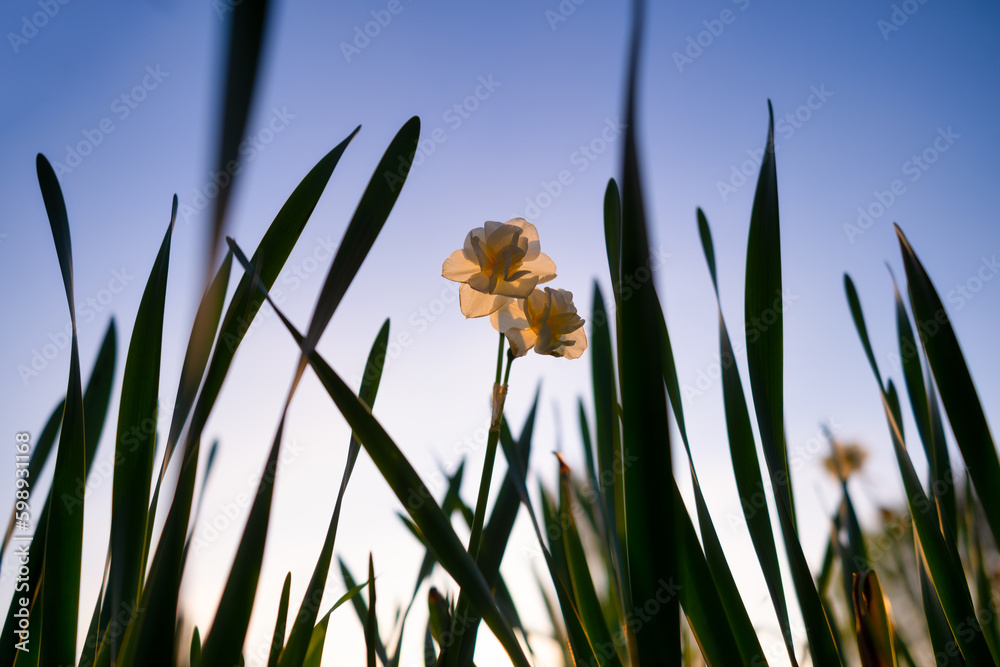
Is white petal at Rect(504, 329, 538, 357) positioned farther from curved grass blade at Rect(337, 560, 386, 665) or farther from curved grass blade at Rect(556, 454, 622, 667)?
curved grass blade at Rect(337, 560, 386, 665)

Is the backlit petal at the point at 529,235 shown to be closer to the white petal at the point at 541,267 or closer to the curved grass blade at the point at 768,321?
the white petal at the point at 541,267

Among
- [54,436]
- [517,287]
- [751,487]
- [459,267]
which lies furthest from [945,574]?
[54,436]

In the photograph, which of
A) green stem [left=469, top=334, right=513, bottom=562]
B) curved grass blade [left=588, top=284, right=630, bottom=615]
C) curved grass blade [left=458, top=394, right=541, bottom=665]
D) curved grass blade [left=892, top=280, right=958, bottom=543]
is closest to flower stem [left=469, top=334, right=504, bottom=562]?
green stem [left=469, top=334, right=513, bottom=562]

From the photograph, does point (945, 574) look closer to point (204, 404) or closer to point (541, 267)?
point (541, 267)

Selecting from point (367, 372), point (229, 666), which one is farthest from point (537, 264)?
point (229, 666)

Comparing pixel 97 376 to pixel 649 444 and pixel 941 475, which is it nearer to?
pixel 649 444

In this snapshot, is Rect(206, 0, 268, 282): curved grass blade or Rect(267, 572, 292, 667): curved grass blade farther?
Rect(267, 572, 292, 667): curved grass blade
